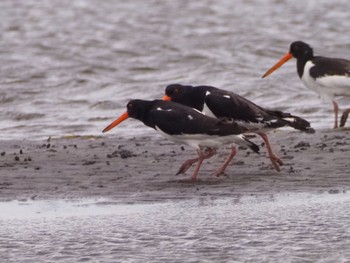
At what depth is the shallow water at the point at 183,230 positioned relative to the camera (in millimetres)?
6258

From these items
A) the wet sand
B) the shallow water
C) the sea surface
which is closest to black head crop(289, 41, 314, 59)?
the sea surface

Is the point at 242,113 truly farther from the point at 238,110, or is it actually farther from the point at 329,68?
the point at 329,68

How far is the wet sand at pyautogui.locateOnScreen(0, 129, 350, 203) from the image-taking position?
337 inches

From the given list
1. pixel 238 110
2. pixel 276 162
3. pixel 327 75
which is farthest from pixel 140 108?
pixel 327 75

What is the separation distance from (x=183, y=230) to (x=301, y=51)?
24.0 ft

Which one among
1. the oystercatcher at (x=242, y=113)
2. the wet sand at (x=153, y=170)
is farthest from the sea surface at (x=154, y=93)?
the oystercatcher at (x=242, y=113)

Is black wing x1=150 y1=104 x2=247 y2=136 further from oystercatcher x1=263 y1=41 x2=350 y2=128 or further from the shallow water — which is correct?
oystercatcher x1=263 y1=41 x2=350 y2=128

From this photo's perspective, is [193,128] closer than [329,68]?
Yes

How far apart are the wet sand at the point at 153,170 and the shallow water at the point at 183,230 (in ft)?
1.10

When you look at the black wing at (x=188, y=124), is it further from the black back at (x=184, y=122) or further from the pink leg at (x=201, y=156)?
the pink leg at (x=201, y=156)

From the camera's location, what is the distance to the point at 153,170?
9664mm

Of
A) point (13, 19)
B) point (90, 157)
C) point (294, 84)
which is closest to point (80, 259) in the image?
point (90, 157)


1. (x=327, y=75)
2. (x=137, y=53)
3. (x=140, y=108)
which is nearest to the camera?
(x=140, y=108)

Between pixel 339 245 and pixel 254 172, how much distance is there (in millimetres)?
3126
